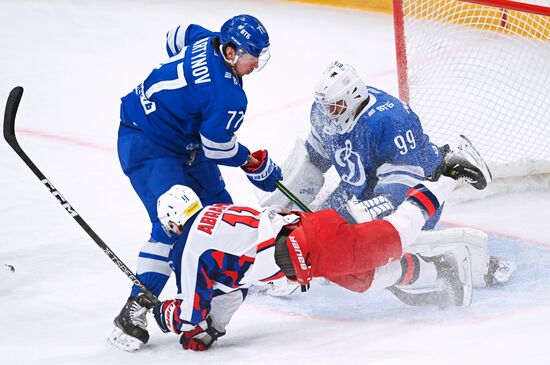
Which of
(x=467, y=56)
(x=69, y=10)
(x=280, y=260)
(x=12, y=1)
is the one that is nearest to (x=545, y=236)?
(x=467, y=56)

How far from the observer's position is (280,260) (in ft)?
10.1

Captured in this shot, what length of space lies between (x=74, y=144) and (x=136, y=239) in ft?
3.73

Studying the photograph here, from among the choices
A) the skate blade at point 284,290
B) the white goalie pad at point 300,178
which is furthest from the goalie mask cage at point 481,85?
the skate blade at point 284,290

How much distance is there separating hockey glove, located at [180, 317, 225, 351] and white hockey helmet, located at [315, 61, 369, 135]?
0.99 meters

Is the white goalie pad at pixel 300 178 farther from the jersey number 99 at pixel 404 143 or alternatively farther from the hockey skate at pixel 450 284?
the hockey skate at pixel 450 284

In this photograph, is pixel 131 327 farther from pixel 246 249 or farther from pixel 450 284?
pixel 450 284

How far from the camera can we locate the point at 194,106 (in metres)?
3.39

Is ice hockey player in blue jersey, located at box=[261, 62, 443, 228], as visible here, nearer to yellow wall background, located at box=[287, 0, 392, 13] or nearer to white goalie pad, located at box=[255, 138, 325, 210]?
white goalie pad, located at box=[255, 138, 325, 210]

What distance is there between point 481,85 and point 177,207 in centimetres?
235

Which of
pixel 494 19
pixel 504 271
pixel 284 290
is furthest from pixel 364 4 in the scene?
pixel 284 290

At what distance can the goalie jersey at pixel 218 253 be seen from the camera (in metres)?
3.05

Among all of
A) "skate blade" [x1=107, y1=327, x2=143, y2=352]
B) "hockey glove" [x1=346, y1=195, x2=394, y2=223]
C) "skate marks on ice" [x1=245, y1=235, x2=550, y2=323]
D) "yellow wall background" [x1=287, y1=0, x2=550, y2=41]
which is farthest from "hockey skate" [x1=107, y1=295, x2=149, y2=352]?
"yellow wall background" [x1=287, y1=0, x2=550, y2=41]

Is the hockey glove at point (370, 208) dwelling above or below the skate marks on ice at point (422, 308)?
above

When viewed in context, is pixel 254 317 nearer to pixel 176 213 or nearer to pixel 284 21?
pixel 176 213
